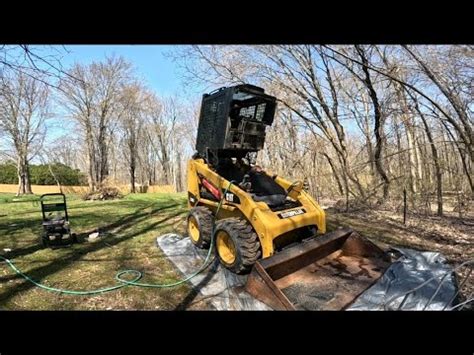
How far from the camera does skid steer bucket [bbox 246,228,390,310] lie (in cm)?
287

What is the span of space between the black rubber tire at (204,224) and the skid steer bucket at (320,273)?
159 cm

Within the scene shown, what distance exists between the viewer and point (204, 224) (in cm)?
461

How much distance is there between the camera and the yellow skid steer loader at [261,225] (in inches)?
123

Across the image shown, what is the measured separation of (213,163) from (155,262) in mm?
1691

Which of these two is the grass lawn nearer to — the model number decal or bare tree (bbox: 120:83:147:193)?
the model number decal

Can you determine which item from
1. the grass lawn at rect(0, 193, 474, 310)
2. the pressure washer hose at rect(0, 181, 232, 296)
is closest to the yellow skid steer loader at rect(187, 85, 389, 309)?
the pressure washer hose at rect(0, 181, 232, 296)

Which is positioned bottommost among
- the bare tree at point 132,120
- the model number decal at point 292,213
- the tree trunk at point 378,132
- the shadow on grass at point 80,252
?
the shadow on grass at point 80,252

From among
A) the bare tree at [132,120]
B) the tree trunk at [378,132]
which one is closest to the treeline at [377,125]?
the tree trunk at [378,132]

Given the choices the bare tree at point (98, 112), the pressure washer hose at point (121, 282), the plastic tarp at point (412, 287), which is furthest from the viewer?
the bare tree at point (98, 112)

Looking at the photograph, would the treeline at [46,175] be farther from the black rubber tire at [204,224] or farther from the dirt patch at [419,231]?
the dirt patch at [419,231]

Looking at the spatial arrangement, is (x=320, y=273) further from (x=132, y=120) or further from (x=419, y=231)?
(x=132, y=120)

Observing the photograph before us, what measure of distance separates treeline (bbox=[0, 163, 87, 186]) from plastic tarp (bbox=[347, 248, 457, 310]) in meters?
24.6

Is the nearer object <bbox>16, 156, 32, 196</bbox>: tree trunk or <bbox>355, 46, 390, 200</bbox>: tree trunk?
<bbox>355, 46, 390, 200</bbox>: tree trunk
